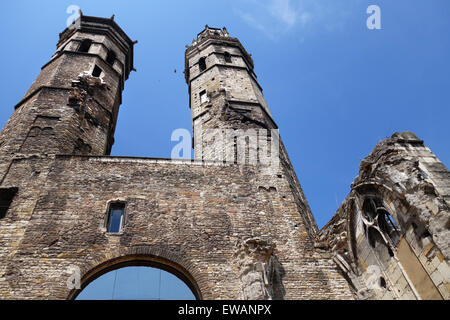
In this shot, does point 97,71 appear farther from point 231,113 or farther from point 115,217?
point 115,217

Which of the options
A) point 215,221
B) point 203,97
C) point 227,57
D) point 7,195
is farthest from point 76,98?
point 227,57

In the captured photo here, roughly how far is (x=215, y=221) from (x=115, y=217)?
7.56ft

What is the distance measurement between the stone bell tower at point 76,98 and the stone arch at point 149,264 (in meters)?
4.48

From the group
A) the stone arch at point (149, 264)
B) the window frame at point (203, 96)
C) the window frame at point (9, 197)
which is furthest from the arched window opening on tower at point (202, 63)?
the stone arch at point (149, 264)

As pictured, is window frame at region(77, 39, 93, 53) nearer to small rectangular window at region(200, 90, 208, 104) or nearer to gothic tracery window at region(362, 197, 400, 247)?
small rectangular window at region(200, 90, 208, 104)

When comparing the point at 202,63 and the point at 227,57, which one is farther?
the point at 202,63

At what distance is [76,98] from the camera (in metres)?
12.9

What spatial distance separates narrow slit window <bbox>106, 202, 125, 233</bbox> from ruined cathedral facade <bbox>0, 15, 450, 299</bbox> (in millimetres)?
31

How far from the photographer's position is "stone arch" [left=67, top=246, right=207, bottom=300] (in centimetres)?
732

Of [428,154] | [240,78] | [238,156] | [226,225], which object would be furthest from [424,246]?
[240,78]

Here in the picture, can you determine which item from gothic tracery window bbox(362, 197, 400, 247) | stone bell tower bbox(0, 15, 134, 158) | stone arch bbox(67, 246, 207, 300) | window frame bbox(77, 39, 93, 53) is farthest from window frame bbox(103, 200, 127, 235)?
window frame bbox(77, 39, 93, 53)

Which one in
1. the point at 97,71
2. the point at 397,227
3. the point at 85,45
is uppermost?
the point at 85,45
